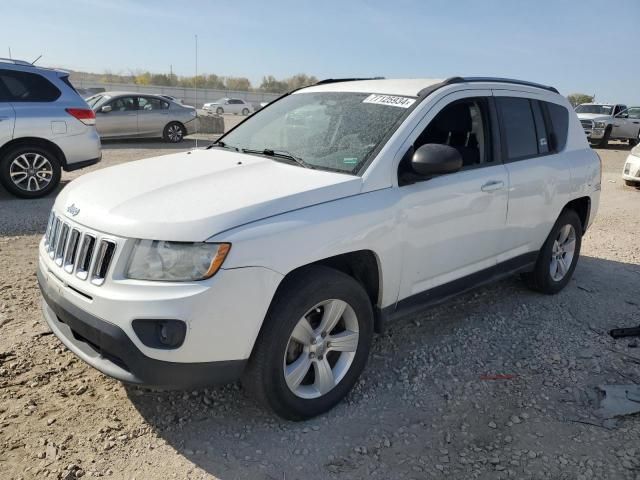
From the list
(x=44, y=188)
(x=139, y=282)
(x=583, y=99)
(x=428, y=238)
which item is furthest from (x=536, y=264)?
(x=583, y=99)

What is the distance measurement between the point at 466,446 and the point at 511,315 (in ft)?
6.24

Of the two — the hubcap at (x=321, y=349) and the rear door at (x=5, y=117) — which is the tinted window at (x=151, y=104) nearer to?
the rear door at (x=5, y=117)

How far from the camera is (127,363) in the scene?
8.02 ft

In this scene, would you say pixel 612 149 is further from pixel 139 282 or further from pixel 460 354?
pixel 139 282

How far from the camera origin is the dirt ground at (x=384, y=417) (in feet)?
8.59

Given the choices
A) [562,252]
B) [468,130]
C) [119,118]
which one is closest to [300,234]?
[468,130]

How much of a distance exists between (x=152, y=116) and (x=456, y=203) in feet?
47.2

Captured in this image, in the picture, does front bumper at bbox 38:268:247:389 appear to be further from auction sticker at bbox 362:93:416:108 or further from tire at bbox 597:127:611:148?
tire at bbox 597:127:611:148

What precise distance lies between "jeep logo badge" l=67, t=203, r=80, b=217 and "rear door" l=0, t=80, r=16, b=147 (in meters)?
5.53

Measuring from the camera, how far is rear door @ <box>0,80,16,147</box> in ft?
24.2

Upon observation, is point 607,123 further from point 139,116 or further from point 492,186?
point 492,186

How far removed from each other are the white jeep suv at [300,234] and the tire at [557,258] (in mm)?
330

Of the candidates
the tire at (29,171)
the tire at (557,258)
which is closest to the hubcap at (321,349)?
the tire at (557,258)

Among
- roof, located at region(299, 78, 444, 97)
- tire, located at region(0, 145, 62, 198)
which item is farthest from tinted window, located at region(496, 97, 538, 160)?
tire, located at region(0, 145, 62, 198)
